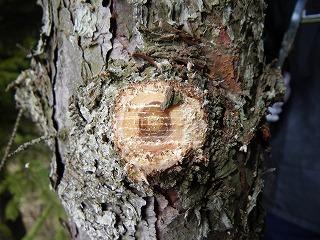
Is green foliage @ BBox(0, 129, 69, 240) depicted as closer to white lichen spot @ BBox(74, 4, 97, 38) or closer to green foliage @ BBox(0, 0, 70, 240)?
green foliage @ BBox(0, 0, 70, 240)

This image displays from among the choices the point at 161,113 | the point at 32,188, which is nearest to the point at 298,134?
the point at 161,113

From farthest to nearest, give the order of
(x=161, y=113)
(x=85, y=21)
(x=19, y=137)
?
(x=19, y=137) → (x=85, y=21) → (x=161, y=113)

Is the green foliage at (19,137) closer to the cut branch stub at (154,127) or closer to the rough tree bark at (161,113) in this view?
the rough tree bark at (161,113)

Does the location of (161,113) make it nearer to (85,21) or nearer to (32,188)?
(85,21)

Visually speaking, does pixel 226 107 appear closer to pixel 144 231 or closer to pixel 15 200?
pixel 144 231

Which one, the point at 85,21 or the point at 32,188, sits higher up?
the point at 85,21

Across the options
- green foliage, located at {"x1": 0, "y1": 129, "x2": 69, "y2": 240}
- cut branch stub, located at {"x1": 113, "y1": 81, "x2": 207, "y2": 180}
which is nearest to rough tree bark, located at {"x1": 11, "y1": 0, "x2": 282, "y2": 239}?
cut branch stub, located at {"x1": 113, "y1": 81, "x2": 207, "y2": 180}

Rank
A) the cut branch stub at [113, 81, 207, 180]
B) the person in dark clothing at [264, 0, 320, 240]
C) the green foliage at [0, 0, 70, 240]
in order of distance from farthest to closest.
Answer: the green foliage at [0, 0, 70, 240]
the person in dark clothing at [264, 0, 320, 240]
the cut branch stub at [113, 81, 207, 180]
